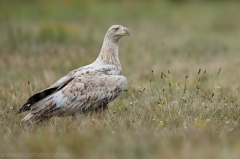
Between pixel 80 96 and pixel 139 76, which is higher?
pixel 80 96

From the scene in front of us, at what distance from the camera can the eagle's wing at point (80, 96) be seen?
19.7 feet

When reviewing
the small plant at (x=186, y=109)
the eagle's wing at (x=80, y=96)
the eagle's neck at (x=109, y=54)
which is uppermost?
the eagle's neck at (x=109, y=54)

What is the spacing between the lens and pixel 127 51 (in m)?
12.3

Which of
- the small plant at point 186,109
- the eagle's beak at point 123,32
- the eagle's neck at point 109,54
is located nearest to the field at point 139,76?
the small plant at point 186,109

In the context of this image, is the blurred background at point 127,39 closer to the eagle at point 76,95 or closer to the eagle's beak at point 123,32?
the eagle's beak at point 123,32

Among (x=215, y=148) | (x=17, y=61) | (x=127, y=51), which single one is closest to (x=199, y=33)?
(x=127, y=51)

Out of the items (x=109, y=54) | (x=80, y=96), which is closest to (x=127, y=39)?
(x=109, y=54)

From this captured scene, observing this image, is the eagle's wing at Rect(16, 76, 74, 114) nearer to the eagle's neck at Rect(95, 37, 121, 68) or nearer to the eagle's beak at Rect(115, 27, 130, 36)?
the eagle's neck at Rect(95, 37, 121, 68)

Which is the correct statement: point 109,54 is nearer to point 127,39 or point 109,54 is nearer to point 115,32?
point 115,32

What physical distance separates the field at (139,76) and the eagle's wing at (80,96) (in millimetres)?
144

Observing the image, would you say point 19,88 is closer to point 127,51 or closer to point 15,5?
point 127,51

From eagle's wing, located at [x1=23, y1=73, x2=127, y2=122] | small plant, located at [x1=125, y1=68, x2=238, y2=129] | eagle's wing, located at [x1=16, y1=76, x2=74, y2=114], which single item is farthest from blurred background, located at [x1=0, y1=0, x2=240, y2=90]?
eagle's wing, located at [x1=23, y1=73, x2=127, y2=122]

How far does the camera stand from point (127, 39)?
14.0m

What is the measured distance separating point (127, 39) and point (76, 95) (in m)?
8.03
